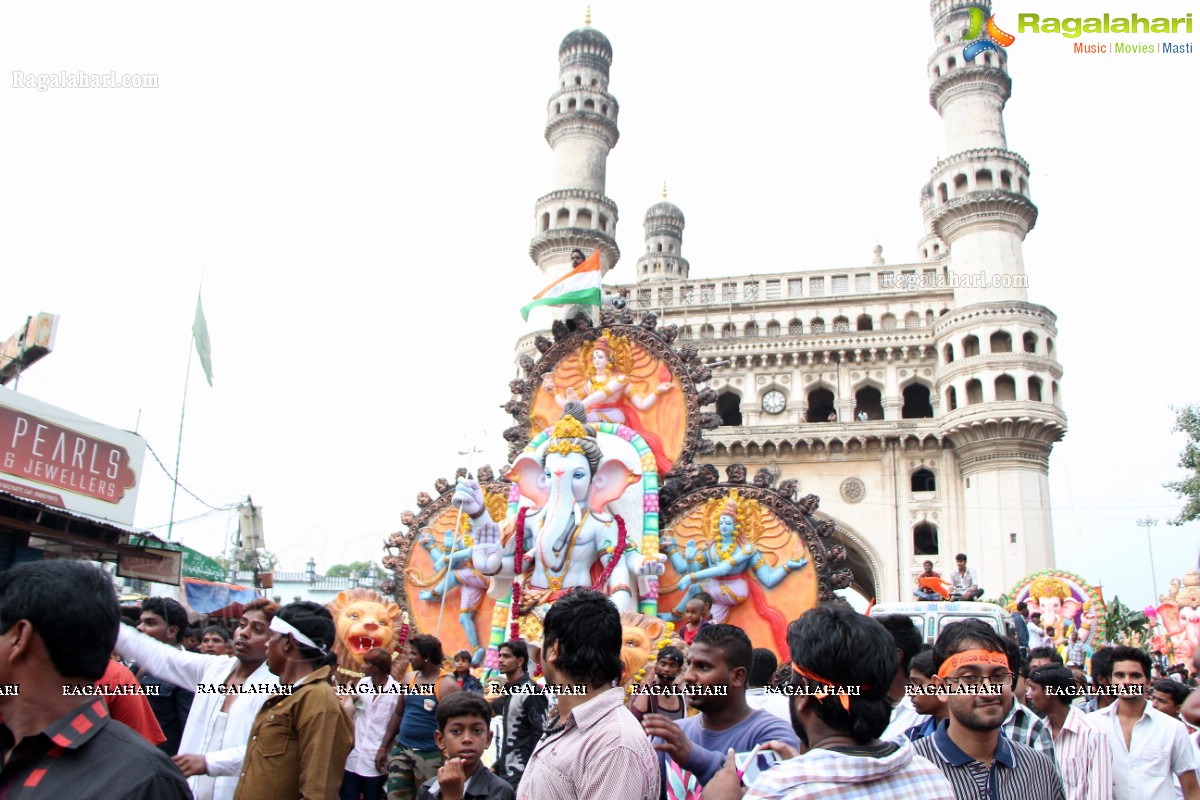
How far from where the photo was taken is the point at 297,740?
3791 millimetres

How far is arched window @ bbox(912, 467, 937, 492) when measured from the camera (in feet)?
111

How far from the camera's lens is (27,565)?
96.7 inches

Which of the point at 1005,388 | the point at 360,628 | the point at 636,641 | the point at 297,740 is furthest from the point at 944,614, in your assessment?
the point at 1005,388

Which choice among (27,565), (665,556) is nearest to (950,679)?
(27,565)

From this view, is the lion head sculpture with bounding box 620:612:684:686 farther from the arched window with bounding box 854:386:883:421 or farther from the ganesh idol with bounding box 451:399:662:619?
the arched window with bounding box 854:386:883:421

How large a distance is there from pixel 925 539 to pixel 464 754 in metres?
31.3

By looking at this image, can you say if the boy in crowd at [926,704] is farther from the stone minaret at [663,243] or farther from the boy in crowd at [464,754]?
the stone minaret at [663,243]

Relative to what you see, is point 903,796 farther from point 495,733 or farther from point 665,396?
point 665,396

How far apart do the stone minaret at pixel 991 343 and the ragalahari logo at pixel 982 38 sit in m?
0.26

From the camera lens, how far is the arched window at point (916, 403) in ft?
122

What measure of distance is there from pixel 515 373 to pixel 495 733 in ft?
106

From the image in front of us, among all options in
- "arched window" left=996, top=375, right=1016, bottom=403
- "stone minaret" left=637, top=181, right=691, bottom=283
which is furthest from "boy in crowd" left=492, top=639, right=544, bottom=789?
"stone minaret" left=637, top=181, right=691, bottom=283

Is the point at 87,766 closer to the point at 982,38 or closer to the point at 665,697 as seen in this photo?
the point at 665,697

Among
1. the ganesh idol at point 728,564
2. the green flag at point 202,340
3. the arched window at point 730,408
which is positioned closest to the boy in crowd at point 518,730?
the ganesh idol at point 728,564
